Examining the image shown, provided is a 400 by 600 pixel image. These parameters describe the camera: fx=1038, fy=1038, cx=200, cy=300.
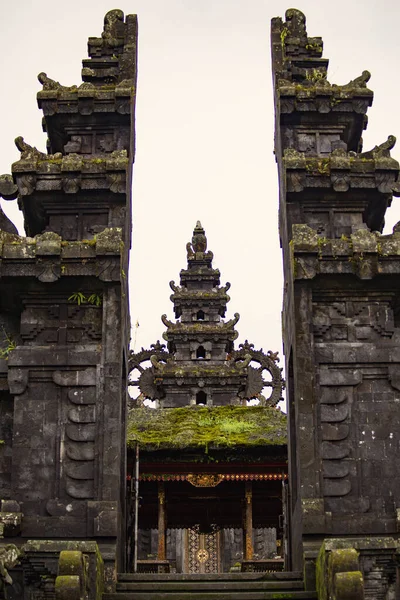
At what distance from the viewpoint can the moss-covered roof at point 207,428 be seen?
96.5 feet

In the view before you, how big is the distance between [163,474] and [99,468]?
12364 millimetres

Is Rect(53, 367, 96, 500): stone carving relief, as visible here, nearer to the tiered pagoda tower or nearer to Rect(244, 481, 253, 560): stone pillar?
the tiered pagoda tower

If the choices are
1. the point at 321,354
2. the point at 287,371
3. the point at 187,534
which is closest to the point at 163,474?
the point at 287,371

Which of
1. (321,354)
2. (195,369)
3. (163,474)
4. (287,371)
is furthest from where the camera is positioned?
(195,369)

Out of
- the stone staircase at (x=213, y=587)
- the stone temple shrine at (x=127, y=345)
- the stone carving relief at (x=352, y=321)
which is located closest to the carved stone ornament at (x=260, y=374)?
the stone temple shrine at (x=127, y=345)

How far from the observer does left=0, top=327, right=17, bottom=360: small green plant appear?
19.5 metres

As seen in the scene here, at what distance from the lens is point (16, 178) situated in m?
21.0

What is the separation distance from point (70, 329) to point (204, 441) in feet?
35.6

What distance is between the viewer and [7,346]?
64.5 ft

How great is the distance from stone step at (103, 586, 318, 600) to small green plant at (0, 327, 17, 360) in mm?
5214

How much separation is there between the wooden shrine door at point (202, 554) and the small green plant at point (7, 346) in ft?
96.3

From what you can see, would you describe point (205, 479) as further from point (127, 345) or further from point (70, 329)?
point (70, 329)

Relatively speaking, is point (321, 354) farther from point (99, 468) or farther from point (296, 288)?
point (99, 468)

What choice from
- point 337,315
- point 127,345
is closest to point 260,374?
point 127,345
